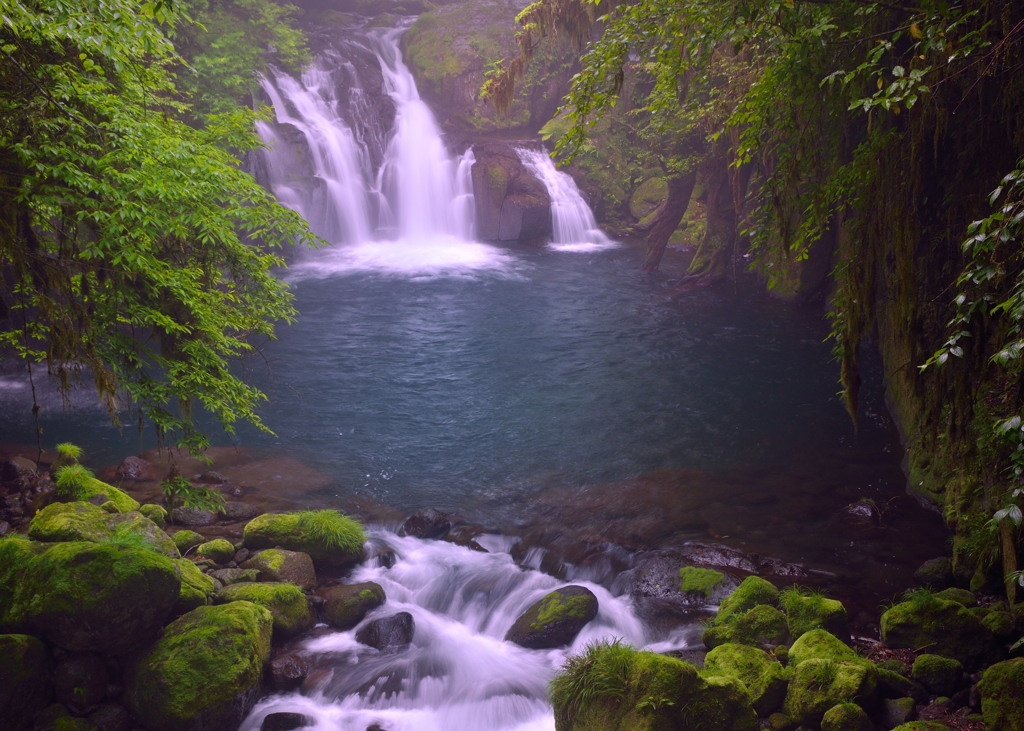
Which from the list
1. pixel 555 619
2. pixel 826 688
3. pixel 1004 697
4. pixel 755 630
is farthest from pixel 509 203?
pixel 1004 697

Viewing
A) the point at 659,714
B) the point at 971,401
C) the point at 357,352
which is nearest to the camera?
the point at 659,714

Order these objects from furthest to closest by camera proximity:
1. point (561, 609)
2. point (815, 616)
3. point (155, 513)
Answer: point (155, 513) < point (561, 609) < point (815, 616)

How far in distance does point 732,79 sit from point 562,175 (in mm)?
16593

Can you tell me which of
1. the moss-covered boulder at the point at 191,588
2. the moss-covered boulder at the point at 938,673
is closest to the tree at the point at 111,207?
the moss-covered boulder at the point at 191,588

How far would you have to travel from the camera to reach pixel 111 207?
6457mm

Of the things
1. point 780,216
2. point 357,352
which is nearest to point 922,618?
point 780,216

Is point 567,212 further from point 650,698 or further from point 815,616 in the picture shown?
point 650,698

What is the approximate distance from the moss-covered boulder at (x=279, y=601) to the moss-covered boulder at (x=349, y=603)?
28 centimetres

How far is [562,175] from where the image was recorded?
101 ft

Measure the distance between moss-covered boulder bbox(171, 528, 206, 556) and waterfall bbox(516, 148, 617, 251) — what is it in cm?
2213

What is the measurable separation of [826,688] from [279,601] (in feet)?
18.7

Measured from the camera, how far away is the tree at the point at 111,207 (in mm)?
5680

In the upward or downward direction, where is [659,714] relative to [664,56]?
downward

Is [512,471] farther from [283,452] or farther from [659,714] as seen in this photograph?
[659,714]
